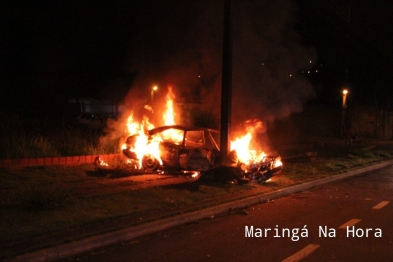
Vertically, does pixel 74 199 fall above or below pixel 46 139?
below

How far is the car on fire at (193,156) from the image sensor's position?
37.5ft

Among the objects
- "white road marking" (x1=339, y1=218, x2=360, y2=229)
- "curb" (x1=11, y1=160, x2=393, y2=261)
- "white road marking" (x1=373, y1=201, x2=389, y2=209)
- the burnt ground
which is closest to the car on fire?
the burnt ground

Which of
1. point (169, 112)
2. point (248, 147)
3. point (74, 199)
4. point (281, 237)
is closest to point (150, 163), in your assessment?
point (248, 147)

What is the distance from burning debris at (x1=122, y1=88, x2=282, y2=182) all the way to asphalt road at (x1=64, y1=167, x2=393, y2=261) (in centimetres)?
151

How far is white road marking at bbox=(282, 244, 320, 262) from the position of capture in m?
6.04

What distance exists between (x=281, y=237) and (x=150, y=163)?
6002 mm

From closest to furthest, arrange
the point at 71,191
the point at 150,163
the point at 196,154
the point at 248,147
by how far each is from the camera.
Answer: the point at 71,191 < the point at 196,154 < the point at 150,163 < the point at 248,147

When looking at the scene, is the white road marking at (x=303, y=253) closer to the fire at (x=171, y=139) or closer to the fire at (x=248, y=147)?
the fire at (x=248, y=147)

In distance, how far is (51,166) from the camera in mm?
11656

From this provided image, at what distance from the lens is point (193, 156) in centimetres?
1192

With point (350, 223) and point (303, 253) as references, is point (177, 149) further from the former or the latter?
point (303, 253)

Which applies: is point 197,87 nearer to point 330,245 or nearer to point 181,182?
point 181,182

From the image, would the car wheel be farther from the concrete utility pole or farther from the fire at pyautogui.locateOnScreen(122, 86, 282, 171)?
the concrete utility pole

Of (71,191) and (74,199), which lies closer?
(74,199)
